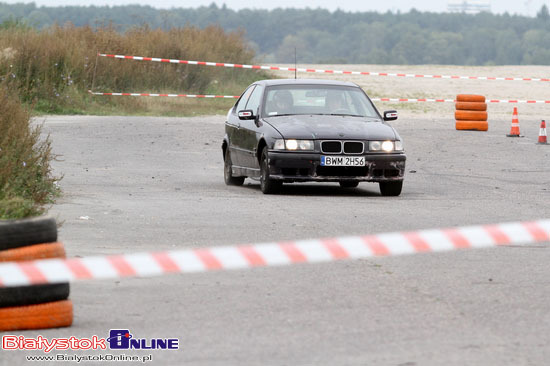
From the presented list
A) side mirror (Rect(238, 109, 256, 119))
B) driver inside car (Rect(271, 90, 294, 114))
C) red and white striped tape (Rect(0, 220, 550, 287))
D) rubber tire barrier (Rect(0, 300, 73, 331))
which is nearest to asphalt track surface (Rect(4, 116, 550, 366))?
rubber tire barrier (Rect(0, 300, 73, 331))

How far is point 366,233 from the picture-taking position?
11.3 m

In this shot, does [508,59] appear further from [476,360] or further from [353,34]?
[476,360]

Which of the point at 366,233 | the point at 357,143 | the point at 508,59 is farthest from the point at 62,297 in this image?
the point at 508,59

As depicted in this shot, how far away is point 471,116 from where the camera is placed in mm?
30875

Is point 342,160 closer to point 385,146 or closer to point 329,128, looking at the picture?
point 329,128

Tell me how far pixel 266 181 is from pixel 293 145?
61 cm

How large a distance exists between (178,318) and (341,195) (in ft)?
28.2

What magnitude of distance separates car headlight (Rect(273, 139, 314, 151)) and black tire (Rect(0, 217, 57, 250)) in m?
8.16

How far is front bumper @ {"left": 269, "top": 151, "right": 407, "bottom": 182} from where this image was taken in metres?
14.9

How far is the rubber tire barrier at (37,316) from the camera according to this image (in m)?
6.80

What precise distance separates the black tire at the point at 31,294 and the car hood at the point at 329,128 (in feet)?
27.5

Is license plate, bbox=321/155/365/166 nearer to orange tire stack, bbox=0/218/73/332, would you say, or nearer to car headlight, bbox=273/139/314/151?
car headlight, bbox=273/139/314/151

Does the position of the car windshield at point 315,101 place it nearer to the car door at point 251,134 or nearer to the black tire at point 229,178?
the car door at point 251,134

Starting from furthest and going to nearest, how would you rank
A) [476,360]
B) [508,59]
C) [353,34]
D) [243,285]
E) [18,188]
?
[353,34], [508,59], [18,188], [243,285], [476,360]
